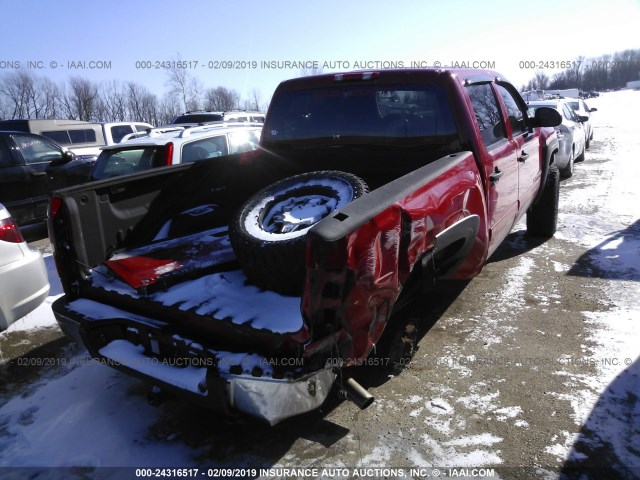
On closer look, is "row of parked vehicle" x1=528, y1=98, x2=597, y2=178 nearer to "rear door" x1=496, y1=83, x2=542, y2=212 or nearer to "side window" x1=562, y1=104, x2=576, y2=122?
"side window" x1=562, y1=104, x2=576, y2=122

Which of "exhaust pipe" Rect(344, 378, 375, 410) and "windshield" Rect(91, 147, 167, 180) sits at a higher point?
"windshield" Rect(91, 147, 167, 180)

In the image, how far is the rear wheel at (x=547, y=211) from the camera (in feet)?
19.5

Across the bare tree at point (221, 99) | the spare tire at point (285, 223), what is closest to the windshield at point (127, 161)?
the spare tire at point (285, 223)

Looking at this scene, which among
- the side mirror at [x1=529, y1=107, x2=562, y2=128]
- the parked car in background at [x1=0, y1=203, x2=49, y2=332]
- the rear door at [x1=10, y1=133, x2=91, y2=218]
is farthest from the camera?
the rear door at [x1=10, y1=133, x2=91, y2=218]

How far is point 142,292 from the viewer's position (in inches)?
111

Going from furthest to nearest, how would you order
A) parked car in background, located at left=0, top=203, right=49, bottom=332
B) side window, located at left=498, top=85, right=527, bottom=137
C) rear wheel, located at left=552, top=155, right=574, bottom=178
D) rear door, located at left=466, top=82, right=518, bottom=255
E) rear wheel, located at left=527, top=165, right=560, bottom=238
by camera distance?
rear wheel, located at left=552, top=155, right=574, bottom=178 < rear wheel, located at left=527, top=165, right=560, bottom=238 < side window, located at left=498, top=85, right=527, bottom=137 < rear door, located at left=466, top=82, right=518, bottom=255 < parked car in background, located at left=0, top=203, right=49, bottom=332

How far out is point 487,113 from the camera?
4.03m

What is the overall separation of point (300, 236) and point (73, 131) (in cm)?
1406

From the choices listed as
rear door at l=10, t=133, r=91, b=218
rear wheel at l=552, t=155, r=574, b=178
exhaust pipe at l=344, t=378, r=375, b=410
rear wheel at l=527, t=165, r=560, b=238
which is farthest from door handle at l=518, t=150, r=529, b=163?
rear door at l=10, t=133, r=91, b=218

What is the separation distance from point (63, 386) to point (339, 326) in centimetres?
238

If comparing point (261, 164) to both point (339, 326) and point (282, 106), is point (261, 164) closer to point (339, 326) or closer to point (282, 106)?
point (282, 106)

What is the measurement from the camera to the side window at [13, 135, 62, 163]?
7953mm

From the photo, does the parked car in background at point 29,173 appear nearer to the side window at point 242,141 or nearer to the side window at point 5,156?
A: the side window at point 5,156

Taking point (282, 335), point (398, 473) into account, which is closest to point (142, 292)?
point (282, 335)
